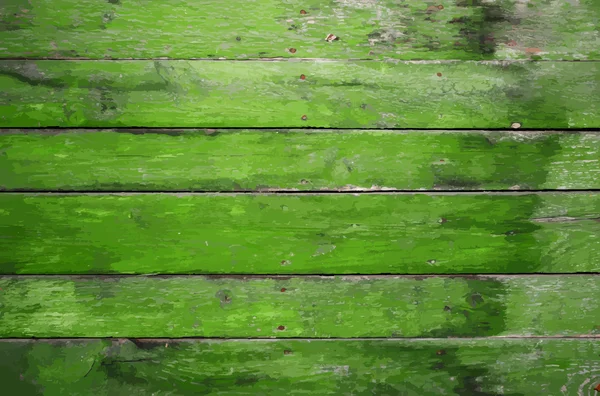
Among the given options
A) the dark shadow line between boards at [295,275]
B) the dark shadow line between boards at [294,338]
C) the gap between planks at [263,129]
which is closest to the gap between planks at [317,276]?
the dark shadow line between boards at [295,275]

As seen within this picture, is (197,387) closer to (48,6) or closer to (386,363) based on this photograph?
(386,363)

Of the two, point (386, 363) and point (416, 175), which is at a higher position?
point (416, 175)

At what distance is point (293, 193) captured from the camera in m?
0.97

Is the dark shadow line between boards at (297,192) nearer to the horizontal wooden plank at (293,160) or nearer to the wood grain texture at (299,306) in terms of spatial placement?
the horizontal wooden plank at (293,160)

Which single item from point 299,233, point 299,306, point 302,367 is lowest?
point 302,367

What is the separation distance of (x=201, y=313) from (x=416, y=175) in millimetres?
630

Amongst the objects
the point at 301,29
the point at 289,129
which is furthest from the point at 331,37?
the point at 289,129

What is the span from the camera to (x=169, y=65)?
3.15 ft

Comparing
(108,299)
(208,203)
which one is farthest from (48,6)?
(108,299)

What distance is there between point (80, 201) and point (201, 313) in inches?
15.8

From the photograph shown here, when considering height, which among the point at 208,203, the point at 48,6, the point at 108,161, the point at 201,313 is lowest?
the point at 201,313

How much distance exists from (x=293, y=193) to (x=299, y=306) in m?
0.28

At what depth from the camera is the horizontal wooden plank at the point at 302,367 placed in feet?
3.18

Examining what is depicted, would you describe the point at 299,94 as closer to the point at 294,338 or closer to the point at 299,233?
the point at 299,233
